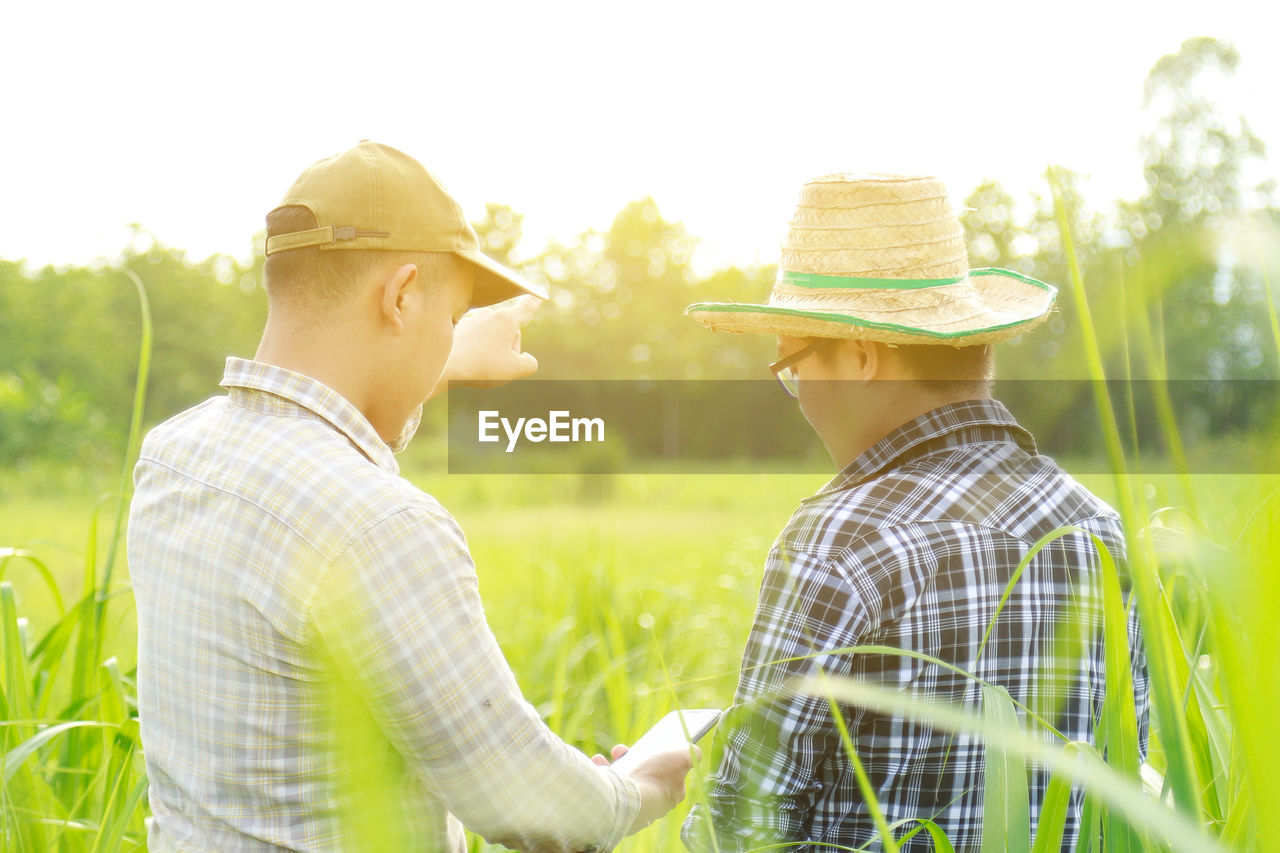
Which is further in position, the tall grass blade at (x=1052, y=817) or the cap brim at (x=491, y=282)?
the cap brim at (x=491, y=282)

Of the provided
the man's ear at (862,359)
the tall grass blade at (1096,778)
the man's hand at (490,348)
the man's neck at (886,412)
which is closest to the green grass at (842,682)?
the tall grass blade at (1096,778)

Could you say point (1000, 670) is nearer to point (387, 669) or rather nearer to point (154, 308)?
point (387, 669)

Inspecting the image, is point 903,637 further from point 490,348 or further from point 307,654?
point 490,348

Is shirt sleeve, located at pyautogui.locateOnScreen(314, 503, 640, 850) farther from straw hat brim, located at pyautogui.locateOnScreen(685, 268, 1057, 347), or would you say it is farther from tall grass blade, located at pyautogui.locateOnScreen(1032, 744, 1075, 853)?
straw hat brim, located at pyautogui.locateOnScreen(685, 268, 1057, 347)

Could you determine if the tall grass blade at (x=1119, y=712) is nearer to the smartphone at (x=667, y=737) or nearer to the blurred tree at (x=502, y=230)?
the smartphone at (x=667, y=737)

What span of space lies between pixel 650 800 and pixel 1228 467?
34.5 inches

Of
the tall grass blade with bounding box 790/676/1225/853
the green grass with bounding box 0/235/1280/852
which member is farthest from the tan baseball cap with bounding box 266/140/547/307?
the tall grass blade with bounding box 790/676/1225/853

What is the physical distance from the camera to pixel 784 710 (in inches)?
56.1

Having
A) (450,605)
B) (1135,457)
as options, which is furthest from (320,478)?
(1135,457)

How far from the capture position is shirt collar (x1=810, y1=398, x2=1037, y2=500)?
161 cm

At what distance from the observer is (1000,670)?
4.84 feet

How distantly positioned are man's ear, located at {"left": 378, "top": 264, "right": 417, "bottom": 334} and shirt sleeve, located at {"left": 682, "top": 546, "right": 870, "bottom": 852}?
2.04 ft

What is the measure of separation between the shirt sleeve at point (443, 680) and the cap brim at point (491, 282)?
1.53ft

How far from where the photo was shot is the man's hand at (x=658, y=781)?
142 centimetres
